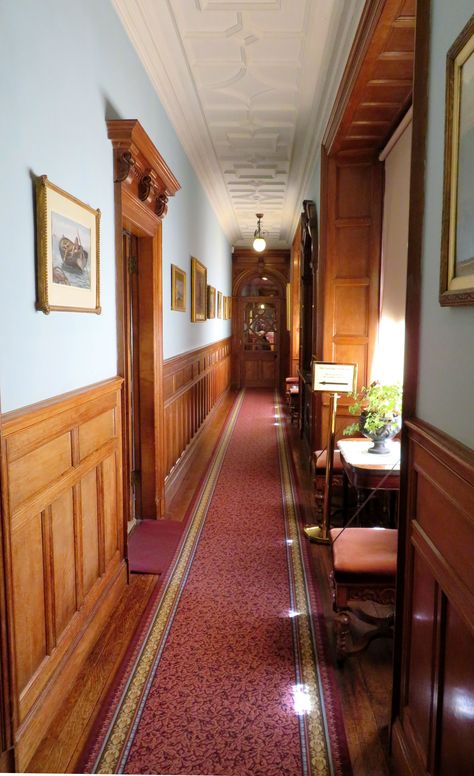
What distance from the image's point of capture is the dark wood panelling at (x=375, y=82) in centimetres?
312

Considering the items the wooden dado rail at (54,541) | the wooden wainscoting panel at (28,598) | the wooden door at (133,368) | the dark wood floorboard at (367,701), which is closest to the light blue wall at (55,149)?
the wooden dado rail at (54,541)

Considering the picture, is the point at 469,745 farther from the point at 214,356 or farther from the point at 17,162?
the point at 214,356

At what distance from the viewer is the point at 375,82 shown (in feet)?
12.8

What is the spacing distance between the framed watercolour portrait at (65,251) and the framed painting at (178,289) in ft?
8.57

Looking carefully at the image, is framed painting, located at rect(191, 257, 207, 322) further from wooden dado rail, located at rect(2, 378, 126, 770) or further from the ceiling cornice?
wooden dado rail, located at rect(2, 378, 126, 770)

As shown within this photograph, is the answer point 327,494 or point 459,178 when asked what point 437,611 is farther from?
point 327,494

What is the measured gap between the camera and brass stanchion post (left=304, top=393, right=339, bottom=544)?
429 centimetres

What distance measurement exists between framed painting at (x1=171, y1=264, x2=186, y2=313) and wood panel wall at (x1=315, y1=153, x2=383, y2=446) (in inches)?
59.6

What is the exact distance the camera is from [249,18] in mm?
3863

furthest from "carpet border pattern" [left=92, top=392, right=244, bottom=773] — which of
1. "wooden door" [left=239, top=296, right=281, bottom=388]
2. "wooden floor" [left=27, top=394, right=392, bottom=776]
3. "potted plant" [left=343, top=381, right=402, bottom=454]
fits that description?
"wooden door" [left=239, top=296, right=281, bottom=388]

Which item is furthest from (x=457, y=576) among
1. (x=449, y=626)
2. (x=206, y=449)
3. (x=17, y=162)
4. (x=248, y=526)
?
(x=206, y=449)

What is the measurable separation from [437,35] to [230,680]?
2794 millimetres

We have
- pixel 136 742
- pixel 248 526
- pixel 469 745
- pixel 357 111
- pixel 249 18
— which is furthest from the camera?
pixel 248 526

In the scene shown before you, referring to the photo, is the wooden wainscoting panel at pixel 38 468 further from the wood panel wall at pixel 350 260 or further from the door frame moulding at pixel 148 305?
the wood panel wall at pixel 350 260
